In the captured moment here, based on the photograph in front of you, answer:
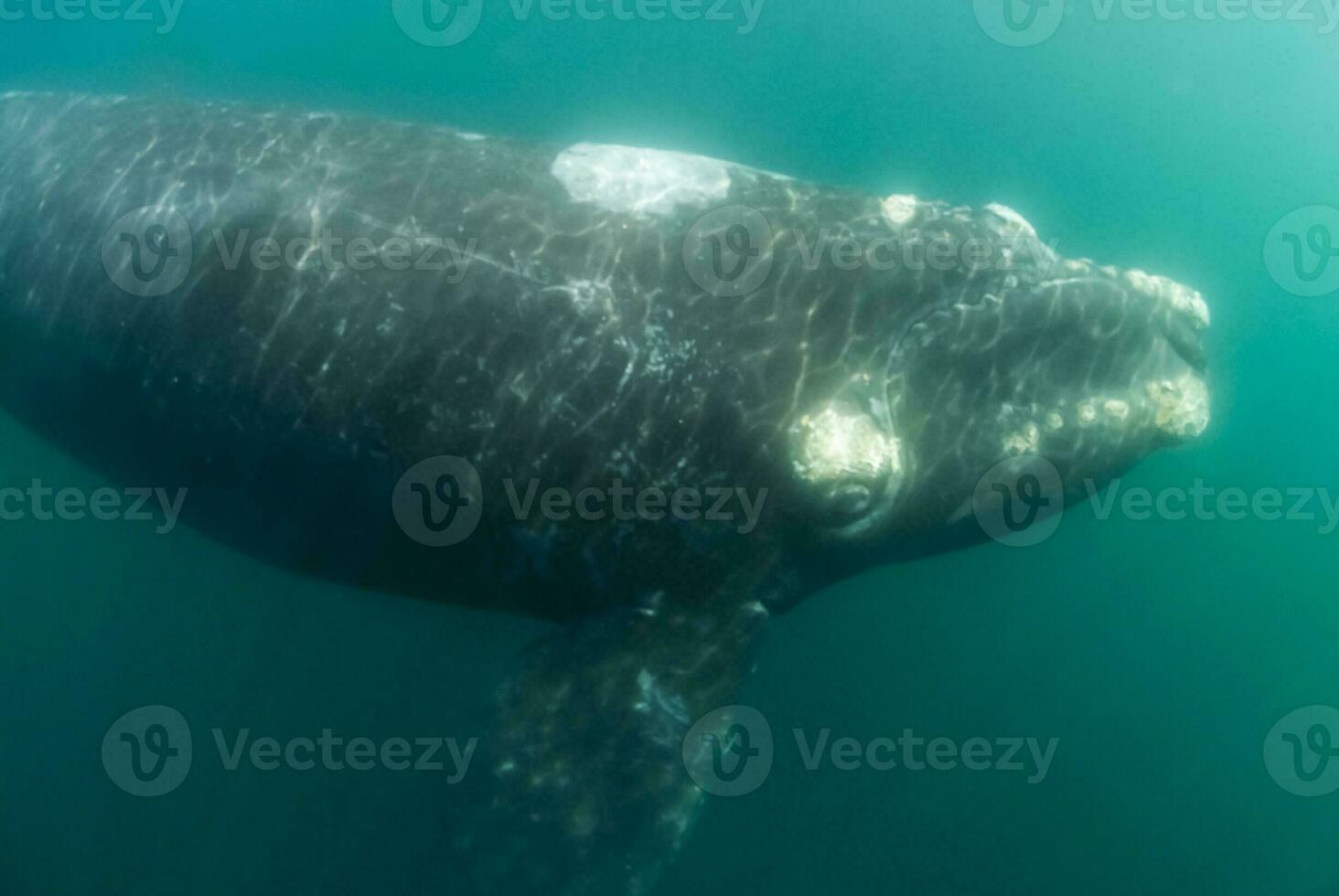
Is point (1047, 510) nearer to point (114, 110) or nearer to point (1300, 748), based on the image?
point (1300, 748)

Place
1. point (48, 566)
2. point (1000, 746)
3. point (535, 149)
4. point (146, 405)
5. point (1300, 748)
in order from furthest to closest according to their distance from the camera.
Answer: point (1300, 748) → point (48, 566) → point (1000, 746) → point (535, 149) → point (146, 405)

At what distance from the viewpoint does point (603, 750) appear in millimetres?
8516

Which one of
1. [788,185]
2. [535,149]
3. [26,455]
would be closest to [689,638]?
[788,185]

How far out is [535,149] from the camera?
34.0 ft

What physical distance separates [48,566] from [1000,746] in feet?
60.6
